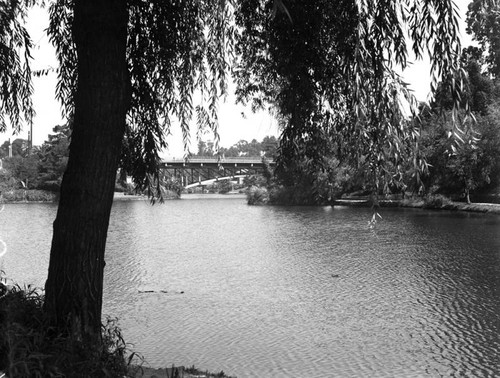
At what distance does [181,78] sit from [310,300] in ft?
33.1

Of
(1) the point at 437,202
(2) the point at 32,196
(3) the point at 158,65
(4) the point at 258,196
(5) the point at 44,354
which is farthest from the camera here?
(2) the point at 32,196

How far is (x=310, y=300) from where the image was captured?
14742 mm

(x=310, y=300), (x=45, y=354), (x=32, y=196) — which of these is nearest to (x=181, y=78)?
(x=45, y=354)

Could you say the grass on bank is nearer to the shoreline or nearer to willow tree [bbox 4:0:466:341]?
willow tree [bbox 4:0:466:341]

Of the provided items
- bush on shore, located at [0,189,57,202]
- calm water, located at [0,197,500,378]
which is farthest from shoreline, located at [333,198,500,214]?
bush on shore, located at [0,189,57,202]

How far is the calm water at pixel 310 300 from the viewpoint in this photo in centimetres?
1003

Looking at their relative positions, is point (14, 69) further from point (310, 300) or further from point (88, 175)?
point (310, 300)

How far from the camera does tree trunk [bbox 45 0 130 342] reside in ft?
12.7

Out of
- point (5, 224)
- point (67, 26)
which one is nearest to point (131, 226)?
point (5, 224)

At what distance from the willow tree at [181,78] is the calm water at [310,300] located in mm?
5635

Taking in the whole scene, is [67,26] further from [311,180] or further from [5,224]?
[5,224]

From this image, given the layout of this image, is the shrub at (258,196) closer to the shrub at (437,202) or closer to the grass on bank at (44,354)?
the shrub at (437,202)

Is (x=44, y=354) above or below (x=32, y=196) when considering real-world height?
above

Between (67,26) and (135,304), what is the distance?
402 inches
